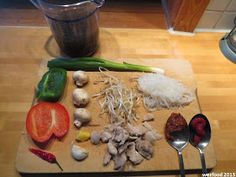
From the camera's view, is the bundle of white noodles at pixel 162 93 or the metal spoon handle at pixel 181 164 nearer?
the metal spoon handle at pixel 181 164

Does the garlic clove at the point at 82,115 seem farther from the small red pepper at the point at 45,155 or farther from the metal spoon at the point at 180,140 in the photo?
the metal spoon at the point at 180,140

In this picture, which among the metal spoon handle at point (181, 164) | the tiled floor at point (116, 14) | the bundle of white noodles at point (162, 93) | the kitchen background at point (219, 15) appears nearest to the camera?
the metal spoon handle at point (181, 164)

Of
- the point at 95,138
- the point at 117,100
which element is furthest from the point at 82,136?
the point at 117,100

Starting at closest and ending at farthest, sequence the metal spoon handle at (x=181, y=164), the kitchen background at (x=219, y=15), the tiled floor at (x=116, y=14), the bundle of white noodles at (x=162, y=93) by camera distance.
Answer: the metal spoon handle at (x=181, y=164) → the bundle of white noodles at (x=162, y=93) → the kitchen background at (x=219, y=15) → the tiled floor at (x=116, y=14)

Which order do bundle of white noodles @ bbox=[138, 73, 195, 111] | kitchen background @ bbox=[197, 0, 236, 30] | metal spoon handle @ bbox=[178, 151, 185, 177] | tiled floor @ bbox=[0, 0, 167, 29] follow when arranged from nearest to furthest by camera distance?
metal spoon handle @ bbox=[178, 151, 185, 177] < bundle of white noodles @ bbox=[138, 73, 195, 111] < kitchen background @ bbox=[197, 0, 236, 30] < tiled floor @ bbox=[0, 0, 167, 29]

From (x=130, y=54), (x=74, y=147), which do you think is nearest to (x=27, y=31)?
(x=130, y=54)

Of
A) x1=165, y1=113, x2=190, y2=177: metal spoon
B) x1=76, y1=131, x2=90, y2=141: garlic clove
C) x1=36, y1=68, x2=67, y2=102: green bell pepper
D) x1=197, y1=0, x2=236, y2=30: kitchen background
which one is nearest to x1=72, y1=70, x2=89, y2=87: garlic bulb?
x1=36, y1=68, x2=67, y2=102: green bell pepper

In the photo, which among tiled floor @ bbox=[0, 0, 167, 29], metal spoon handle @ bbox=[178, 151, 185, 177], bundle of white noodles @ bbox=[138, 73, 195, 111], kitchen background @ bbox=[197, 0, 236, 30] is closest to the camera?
metal spoon handle @ bbox=[178, 151, 185, 177]

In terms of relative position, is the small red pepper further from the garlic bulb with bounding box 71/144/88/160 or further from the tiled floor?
the tiled floor

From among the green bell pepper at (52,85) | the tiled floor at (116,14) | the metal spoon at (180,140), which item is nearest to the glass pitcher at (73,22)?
the green bell pepper at (52,85)
